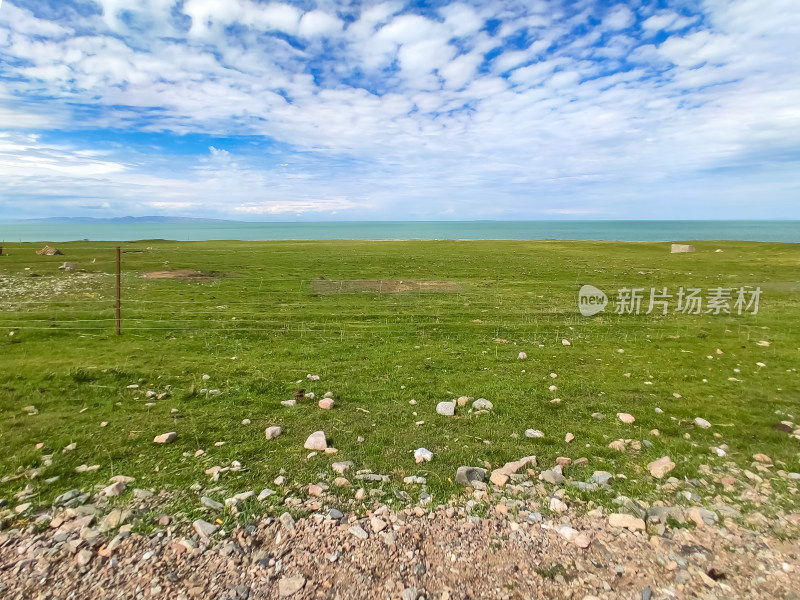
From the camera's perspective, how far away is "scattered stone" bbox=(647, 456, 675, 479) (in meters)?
5.12

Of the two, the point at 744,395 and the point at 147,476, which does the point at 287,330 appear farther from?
the point at 744,395

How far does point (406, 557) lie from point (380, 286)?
17.9 meters

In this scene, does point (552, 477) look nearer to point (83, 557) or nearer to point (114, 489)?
point (83, 557)

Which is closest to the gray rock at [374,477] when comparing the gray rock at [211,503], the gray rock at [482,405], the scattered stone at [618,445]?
the gray rock at [211,503]

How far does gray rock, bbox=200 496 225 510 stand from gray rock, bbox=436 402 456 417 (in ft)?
12.0

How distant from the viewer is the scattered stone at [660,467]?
5123 mm

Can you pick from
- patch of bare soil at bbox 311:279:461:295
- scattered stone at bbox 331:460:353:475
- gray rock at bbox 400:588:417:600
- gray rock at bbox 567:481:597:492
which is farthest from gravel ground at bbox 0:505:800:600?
patch of bare soil at bbox 311:279:461:295

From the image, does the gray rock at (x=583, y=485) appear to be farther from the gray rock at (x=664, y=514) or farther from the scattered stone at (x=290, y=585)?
the scattered stone at (x=290, y=585)

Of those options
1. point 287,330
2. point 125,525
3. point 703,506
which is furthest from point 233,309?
point 703,506

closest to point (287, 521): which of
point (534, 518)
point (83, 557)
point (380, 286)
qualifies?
point (83, 557)

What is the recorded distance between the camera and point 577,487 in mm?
4879

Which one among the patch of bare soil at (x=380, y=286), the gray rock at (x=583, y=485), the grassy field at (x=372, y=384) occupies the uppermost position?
the patch of bare soil at (x=380, y=286)

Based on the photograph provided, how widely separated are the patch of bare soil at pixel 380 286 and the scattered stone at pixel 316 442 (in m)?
13.9

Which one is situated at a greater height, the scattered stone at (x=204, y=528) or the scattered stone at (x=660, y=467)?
the scattered stone at (x=660, y=467)
